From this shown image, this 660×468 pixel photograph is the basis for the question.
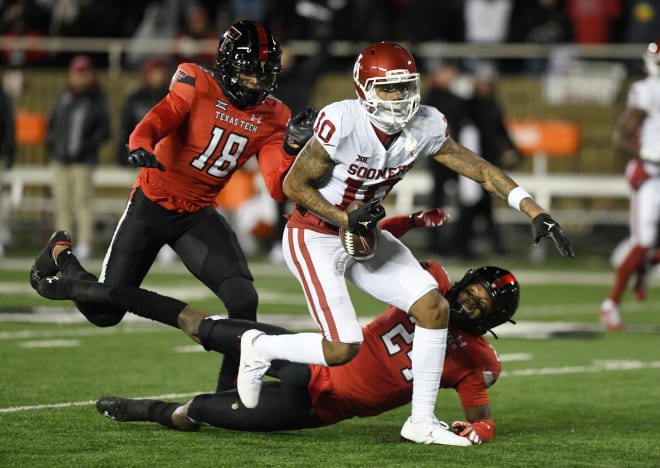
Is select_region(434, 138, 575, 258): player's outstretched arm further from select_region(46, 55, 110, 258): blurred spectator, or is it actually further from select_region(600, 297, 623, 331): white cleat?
select_region(46, 55, 110, 258): blurred spectator

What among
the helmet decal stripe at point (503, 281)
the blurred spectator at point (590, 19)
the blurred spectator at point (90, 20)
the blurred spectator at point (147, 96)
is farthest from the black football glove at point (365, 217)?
the blurred spectator at point (90, 20)

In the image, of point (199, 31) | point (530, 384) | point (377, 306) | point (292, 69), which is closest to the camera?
point (530, 384)

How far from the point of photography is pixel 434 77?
15.3 metres

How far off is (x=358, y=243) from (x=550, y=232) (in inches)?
31.2

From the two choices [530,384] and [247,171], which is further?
[247,171]

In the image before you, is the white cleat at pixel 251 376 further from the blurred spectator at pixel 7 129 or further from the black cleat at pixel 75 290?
the blurred spectator at pixel 7 129

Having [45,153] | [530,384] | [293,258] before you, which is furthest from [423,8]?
[293,258]

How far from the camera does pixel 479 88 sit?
15.3 meters

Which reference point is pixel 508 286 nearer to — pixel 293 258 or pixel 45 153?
pixel 293 258

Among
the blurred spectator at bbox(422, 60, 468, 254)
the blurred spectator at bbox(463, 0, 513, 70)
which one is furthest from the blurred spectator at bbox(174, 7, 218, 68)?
the blurred spectator at bbox(463, 0, 513, 70)

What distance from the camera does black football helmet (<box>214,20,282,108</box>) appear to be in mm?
6617

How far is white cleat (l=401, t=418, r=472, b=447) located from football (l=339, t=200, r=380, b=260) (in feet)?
2.42

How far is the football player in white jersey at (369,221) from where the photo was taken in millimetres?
5758

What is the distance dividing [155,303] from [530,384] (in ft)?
8.41
